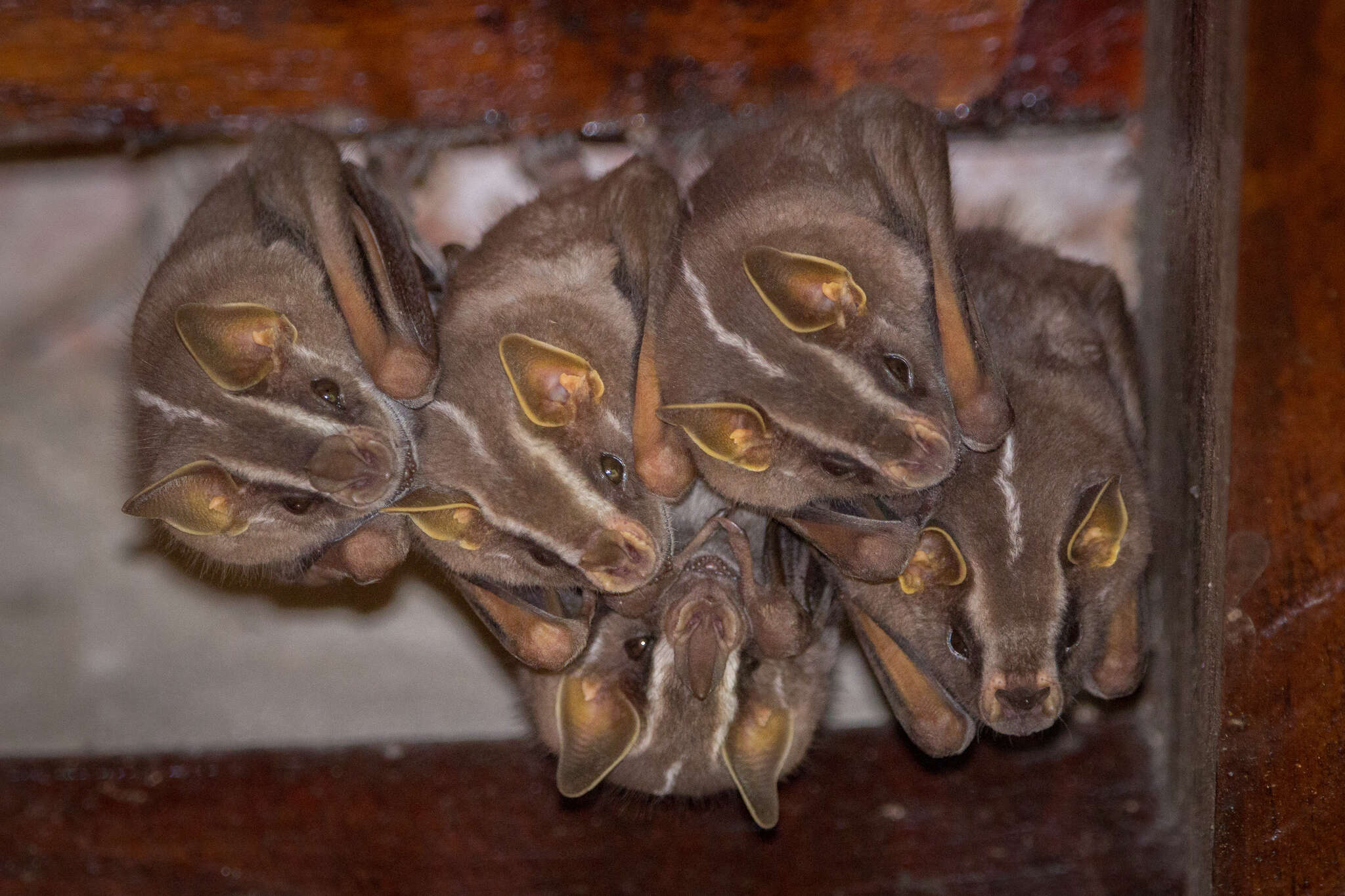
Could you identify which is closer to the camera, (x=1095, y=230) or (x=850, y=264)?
(x=850, y=264)

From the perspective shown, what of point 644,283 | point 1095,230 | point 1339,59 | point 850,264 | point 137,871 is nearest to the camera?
point 1339,59

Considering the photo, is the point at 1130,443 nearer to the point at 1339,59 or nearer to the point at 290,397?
the point at 1339,59

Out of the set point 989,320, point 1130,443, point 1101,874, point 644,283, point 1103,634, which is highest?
point 644,283

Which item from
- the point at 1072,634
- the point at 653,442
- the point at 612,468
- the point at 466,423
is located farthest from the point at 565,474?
the point at 1072,634

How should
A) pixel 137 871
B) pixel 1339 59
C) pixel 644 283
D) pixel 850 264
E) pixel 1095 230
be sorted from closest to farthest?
pixel 1339 59
pixel 850 264
pixel 644 283
pixel 137 871
pixel 1095 230

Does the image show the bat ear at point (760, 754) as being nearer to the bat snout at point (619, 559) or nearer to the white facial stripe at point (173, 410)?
the bat snout at point (619, 559)

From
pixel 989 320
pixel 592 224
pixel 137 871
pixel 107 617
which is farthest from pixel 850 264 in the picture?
pixel 107 617

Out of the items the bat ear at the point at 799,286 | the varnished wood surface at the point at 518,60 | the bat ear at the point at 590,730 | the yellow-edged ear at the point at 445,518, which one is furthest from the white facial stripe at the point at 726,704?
the varnished wood surface at the point at 518,60

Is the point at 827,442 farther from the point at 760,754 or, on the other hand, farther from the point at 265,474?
the point at 265,474
